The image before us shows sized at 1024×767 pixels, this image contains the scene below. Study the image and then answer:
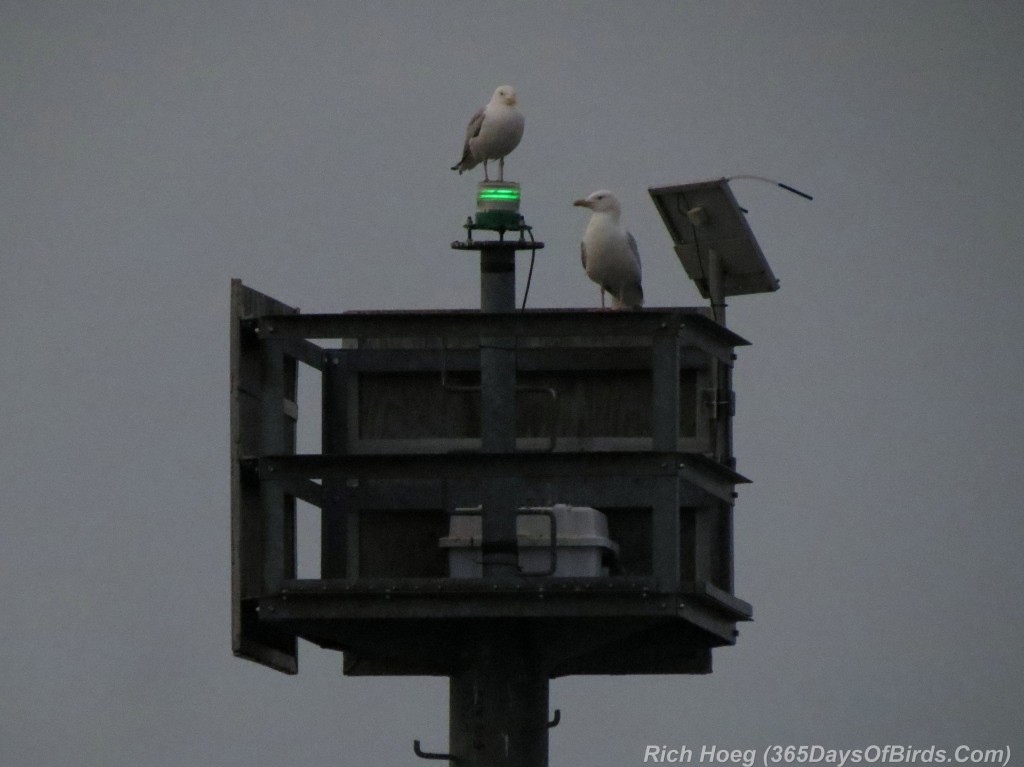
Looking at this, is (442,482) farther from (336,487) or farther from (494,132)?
(494,132)

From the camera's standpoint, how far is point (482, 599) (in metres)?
24.2

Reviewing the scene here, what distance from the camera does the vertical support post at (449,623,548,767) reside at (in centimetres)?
2598

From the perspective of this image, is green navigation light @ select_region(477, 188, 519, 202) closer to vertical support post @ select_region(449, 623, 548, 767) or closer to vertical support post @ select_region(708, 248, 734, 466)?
vertical support post @ select_region(708, 248, 734, 466)

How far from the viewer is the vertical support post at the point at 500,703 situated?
26.0 metres

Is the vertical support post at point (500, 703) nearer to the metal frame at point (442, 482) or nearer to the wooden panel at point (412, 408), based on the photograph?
the metal frame at point (442, 482)

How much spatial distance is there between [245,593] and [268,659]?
92 cm

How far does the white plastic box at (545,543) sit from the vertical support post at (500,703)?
1.24 meters

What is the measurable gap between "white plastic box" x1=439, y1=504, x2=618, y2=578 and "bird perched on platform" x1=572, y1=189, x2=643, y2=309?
12.8 feet

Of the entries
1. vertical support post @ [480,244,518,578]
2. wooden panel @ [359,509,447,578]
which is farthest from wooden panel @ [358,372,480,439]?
vertical support post @ [480,244,518,578]

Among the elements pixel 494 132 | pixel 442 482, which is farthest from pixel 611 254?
pixel 442 482

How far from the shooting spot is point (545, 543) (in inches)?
971

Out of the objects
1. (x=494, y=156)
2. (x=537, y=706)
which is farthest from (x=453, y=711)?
(x=494, y=156)

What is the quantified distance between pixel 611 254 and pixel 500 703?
13.3 feet

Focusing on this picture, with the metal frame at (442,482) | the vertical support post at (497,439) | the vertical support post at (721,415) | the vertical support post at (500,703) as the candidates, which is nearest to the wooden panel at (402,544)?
the metal frame at (442,482)
